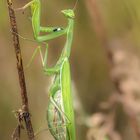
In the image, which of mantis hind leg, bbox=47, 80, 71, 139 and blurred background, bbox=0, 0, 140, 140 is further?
blurred background, bbox=0, 0, 140, 140

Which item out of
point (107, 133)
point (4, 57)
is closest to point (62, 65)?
point (107, 133)

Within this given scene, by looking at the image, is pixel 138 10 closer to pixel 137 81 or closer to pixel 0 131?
pixel 137 81

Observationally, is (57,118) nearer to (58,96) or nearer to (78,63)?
(58,96)

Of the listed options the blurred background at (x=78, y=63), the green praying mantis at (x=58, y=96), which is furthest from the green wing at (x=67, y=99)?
the blurred background at (x=78, y=63)

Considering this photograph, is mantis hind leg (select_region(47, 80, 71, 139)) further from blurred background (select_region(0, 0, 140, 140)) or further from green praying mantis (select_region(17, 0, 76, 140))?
blurred background (select_region(0, 0, 140, 140))

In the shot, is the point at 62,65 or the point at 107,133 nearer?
the point at 62,65

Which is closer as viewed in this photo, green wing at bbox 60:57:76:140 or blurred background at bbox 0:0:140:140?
green wing at bbox 60:57:76:140

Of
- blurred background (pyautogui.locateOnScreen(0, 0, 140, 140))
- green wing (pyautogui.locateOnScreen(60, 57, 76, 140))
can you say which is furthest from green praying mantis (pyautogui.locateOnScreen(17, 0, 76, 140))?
blurred background (pyautogui.locateOnScreen(0, 0, 140, 140))

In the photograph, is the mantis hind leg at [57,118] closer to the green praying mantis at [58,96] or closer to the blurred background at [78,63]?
the green praying mantis at [58,96]

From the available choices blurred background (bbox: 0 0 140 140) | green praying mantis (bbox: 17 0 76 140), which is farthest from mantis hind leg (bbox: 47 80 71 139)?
blurred background (bbox: 0 0 140 140)
